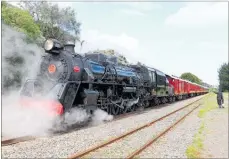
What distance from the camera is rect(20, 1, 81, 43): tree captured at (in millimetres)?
42219

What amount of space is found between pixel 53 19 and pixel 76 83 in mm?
34150

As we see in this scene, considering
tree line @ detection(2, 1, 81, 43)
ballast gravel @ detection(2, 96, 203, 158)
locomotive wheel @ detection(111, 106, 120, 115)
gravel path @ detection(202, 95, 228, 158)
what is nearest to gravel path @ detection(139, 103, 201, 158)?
gravel path @ detection(202, 95, 228, 158)

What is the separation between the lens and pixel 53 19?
4403cm

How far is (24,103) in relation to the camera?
10.7 metres

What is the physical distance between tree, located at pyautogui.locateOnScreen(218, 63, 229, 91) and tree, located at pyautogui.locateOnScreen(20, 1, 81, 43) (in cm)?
3007

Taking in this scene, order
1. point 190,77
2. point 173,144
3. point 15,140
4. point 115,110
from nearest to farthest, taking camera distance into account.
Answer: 1. point 15,140
2. point 173,144
3. point 115,110
4. point 190,77

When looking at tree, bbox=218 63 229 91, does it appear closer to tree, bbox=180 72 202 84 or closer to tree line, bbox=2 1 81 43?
tree line, bbox=2 1 81 43

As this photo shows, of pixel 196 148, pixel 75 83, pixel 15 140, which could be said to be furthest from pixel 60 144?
pixel 75 83

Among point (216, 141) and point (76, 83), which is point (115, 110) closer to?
point (76, 83)

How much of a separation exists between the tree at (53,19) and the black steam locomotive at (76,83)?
2721 cm

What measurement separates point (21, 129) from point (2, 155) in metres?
3.37

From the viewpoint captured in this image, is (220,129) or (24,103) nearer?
(24,103)

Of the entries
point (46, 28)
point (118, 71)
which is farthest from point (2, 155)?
point (46, 28)

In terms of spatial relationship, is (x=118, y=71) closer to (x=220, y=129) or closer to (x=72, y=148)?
(x=220, y=129)
